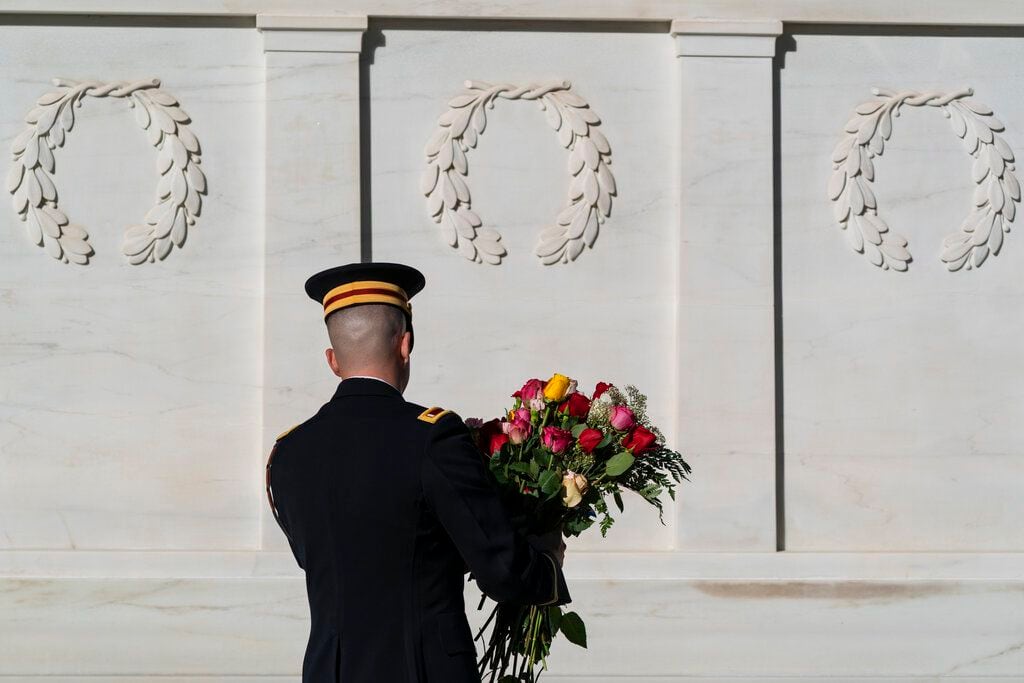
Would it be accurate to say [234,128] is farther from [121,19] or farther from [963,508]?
[963,508]

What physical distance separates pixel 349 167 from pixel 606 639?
274 cm

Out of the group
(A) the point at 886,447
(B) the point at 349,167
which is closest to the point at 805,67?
(A) the point at 886,447

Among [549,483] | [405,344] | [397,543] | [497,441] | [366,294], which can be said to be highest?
[366,294]

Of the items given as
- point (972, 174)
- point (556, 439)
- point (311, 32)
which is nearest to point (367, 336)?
point (556, 439)

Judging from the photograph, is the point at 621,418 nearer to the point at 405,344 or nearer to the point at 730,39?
the point at 405,344

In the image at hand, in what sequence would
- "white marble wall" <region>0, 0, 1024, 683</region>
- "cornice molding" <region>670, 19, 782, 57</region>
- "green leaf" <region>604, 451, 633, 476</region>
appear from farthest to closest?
"cornice molding" <region>670, 19, 782, 57</region> < "white marble wall" <region>0, 0, 1024, 683</region> < "green leaf" <region>604, 451, 633, 476</region>

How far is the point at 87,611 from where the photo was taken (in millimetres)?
6051

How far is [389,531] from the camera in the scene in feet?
8.95

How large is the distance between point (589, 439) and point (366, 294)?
671 millimetres

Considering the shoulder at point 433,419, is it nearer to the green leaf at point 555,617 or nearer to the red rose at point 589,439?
the red rose at point 589,439

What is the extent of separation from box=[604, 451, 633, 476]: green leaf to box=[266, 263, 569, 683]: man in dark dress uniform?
35 cm

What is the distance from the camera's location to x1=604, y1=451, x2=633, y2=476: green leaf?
3119mm

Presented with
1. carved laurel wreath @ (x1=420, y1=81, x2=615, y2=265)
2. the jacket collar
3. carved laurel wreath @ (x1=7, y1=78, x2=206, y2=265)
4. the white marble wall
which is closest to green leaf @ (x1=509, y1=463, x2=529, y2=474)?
the jacket collar

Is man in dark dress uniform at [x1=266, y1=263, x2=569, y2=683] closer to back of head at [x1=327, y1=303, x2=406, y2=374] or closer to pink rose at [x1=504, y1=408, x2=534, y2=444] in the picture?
back of head at [x1=327, y1=303, x2=406, y2=374]
